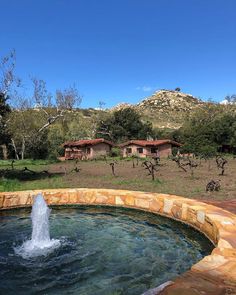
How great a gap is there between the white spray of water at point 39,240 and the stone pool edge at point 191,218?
2.64 metres

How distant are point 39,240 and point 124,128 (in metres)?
59.2

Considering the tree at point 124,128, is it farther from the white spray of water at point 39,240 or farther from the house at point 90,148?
the white spray of water at point 39,240

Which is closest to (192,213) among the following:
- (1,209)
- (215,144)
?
(1,209)

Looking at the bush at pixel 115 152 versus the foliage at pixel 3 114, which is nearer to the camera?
the foliage at pixel 3 114

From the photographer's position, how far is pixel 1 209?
11.4 meters

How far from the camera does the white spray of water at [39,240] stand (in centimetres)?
728

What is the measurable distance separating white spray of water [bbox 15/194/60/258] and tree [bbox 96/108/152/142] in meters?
56.2

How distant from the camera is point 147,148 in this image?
5453 centimetres

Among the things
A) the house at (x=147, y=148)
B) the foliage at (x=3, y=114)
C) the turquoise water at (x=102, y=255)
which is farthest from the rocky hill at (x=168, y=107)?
the turquoise water at (x=102, y=255)

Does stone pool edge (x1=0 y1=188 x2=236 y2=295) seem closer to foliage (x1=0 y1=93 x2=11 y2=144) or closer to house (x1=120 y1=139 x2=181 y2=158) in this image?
foliage (x1=0 y1=93 x2=11 y2=144)

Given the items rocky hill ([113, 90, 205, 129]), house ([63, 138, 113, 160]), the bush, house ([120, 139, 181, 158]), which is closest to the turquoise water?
house ([63, 138, 113, 160])

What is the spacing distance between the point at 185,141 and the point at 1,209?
4932 centimetres

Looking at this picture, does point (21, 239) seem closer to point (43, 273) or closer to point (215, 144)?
point (43, 273)

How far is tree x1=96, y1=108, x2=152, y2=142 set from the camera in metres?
65.8
